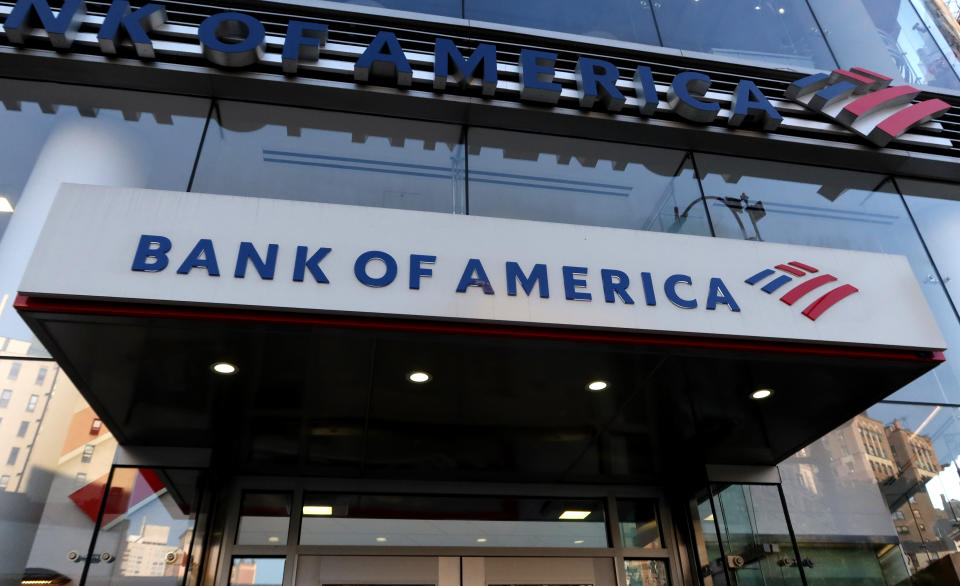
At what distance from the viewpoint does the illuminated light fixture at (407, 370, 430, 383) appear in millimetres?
5590

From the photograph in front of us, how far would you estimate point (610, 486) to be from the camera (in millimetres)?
7891

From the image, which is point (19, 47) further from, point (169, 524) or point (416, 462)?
point (416, 462)

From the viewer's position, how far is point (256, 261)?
192 inches

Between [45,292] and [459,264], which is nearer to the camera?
[45,292]

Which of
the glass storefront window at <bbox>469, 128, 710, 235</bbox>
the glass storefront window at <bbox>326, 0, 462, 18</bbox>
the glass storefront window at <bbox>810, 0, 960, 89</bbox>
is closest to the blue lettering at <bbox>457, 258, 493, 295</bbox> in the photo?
the glass storefront window at <bbox>469, 128, 710, 235</bbox>

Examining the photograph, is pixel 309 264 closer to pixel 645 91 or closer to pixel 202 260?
pixel 202 260

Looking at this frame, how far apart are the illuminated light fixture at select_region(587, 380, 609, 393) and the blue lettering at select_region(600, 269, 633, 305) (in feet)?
2.89

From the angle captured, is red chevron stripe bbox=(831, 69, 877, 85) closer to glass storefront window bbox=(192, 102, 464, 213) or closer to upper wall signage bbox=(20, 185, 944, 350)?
upper wall signage bbox=(20, 185, 944, 350)

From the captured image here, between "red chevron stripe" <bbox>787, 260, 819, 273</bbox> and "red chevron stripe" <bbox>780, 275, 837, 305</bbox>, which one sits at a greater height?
"red chevron stripe" <bbox>787, 260, 819, 273</bbox>

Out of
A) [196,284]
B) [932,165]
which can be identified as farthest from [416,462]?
[932,165]

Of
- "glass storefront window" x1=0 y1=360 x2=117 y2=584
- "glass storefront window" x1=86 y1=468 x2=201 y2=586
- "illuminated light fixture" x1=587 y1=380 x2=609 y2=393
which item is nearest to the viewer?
"glass storefront window" x1=0 y1=360 x2=117 y2=584

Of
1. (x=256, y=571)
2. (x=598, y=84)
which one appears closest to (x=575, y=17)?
(x=598, y=84)

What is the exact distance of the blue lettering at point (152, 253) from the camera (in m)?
4.69

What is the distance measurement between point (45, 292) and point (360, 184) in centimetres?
266
